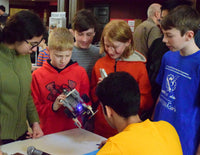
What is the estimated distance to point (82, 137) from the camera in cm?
190

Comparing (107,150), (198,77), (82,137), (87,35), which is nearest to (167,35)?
(198,77)

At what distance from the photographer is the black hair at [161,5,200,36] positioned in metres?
→ 1.86

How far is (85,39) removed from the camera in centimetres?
227

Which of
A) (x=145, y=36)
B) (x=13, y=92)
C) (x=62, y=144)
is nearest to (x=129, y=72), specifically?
(x=62, y=144)

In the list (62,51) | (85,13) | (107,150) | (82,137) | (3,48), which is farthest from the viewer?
(85,13)

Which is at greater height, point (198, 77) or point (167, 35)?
point (167, 35)

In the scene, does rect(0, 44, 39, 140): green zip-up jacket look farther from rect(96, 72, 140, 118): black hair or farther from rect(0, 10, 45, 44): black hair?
rect(96, 72, 140, 118): black hair

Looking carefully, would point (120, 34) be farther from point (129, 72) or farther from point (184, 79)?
point (184, 79)

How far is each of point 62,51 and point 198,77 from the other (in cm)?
99

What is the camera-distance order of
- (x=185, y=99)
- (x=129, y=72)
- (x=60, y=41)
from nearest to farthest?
(x=185, y=99) → (x=60, y=41) → (x=129, y=72)

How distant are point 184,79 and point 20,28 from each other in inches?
44.2

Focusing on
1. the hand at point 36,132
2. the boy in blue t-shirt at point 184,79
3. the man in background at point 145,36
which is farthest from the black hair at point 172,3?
the hand at point 36,132

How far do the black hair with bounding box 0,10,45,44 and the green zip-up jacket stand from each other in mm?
A: 87

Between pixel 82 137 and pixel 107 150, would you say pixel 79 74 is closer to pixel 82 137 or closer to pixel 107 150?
pixel 82 137
